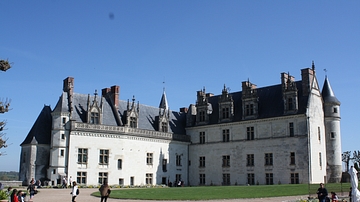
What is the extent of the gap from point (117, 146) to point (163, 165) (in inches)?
266

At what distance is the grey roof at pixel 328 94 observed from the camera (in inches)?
1626

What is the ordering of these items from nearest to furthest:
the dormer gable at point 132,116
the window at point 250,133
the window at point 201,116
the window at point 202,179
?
the window at point 250,133 → the dormer gable at point 132,116 → the window at point 202,179 → the window at point 201,116

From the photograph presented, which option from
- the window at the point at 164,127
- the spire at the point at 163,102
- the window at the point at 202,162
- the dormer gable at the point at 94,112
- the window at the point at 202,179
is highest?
the spire at the point at 163,102

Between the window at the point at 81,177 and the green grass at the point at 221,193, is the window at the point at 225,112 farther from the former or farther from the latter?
the green grass at the point at 221,193

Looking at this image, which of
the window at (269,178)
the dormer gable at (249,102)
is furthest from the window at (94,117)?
the window at (269,178)

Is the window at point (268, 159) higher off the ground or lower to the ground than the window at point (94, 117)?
lower

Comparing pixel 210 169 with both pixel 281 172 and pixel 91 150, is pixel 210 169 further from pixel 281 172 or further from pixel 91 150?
pixel 91 150

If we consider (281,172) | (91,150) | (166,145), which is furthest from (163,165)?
(281,172)

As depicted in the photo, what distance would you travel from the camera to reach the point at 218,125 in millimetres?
Answer: 45281

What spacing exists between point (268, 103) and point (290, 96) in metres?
3.19

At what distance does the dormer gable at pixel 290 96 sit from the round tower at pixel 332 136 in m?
4.05

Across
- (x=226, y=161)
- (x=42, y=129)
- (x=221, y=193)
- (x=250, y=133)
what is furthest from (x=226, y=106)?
(x=221, y=193)

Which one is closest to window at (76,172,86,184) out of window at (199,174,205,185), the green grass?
the green grass

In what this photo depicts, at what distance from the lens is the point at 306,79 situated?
3975cm
